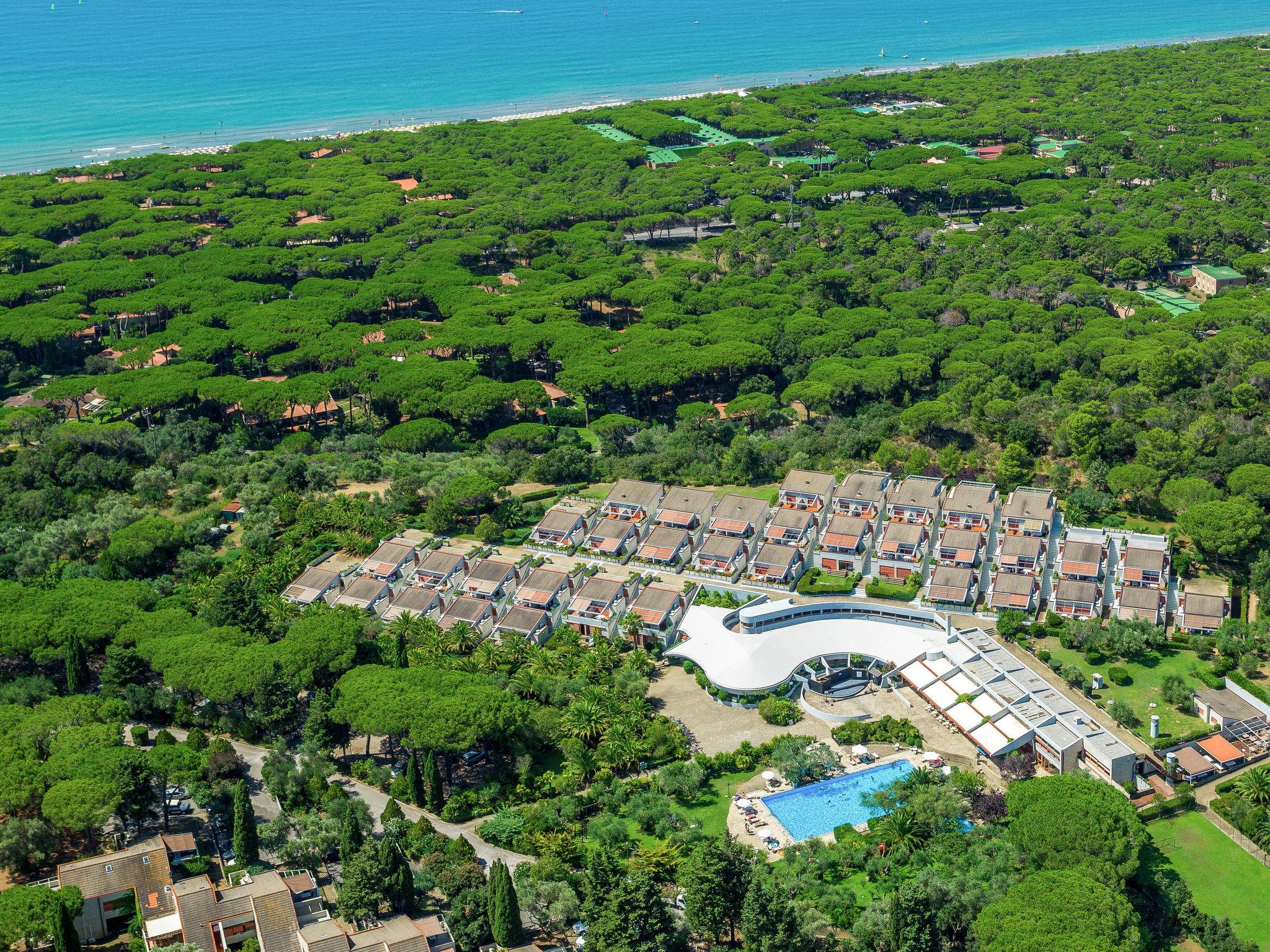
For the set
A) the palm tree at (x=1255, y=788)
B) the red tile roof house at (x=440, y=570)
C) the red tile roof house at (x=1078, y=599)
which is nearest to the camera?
the palm tree at (x=1255, y=788)

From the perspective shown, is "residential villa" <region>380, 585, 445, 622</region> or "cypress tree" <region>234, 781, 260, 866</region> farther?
"residential villa" <region>380, 585, 445, 622</region>

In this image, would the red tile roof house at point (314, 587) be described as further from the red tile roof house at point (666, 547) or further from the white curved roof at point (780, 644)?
the white curved roof at point (780, 644)

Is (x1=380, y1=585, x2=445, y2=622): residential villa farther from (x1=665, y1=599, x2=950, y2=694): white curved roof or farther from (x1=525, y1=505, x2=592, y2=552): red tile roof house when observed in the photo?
(x1=665, y1=599, x2=950, y2=694): white curved roof

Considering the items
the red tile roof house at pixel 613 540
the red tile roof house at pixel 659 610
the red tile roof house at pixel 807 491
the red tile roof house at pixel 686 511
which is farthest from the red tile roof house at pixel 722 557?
the red tile roof house at pixel 807 491

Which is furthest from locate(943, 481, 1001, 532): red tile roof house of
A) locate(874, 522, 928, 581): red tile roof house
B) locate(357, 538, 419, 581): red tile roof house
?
locate(357, 538, 419, 581): red tile roof house

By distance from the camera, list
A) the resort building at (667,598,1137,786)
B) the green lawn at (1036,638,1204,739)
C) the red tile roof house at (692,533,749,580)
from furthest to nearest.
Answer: the red tile roof house at (692,533,749,580)
the green lawn at (1036,638,1204,739)
the resort building at (667,598,1137,786)

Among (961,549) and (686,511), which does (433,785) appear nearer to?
(686,511)

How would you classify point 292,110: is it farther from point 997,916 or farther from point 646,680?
point 997,916
